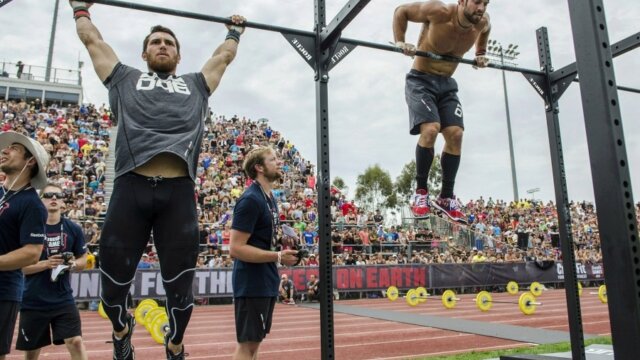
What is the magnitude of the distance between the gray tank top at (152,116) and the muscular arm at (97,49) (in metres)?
0.04

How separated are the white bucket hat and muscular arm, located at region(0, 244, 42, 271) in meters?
0.49

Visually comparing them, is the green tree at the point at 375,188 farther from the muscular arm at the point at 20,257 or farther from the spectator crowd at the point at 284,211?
the muscular arm at the point at 20,257

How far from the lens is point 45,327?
151 inches

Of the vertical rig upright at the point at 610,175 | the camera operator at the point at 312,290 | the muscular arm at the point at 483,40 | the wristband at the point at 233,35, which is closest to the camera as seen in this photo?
the vertical rig upright at the point at 610,175

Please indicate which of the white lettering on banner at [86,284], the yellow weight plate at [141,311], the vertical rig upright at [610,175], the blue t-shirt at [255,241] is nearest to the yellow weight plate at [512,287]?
the yellow weight plate at [141,311]

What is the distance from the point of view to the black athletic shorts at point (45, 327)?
148 inches

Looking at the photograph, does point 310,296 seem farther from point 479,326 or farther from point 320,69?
point 320,69

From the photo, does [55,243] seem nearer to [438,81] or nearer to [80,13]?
[80,13]

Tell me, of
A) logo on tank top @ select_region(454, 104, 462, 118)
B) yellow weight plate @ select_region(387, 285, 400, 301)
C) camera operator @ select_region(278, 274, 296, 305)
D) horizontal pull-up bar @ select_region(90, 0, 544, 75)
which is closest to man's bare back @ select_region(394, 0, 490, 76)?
horizontal pull-up bar @ select_region(90, 0, 544, 75)

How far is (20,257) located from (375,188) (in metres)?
38.6

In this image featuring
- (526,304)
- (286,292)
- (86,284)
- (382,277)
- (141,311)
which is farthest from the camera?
(382,277)

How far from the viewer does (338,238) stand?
15875 mm

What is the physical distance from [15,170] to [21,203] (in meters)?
0.26

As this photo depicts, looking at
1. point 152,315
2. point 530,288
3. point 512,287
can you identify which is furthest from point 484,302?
point 152,315
